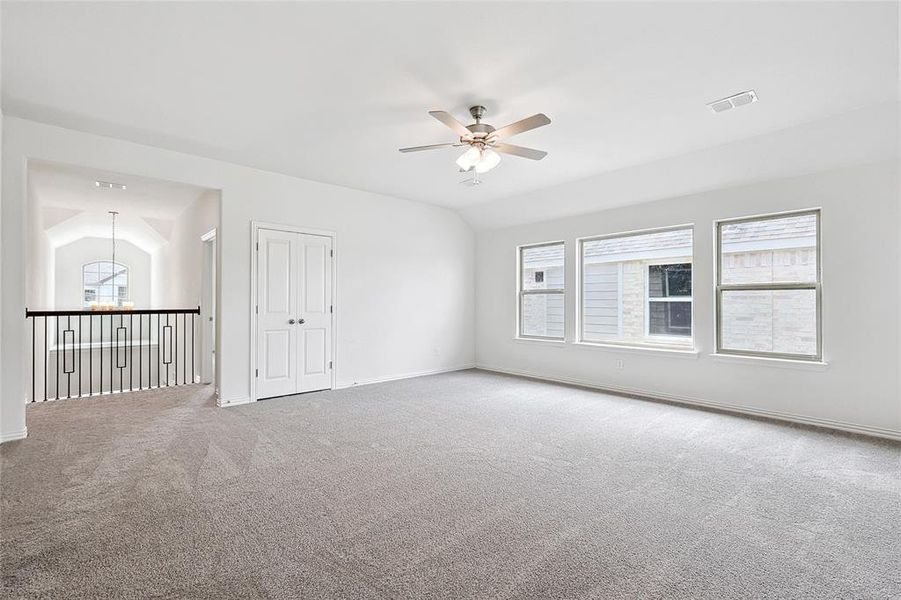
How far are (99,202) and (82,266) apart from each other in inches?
228

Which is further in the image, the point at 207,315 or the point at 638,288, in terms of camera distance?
the point at 207,315

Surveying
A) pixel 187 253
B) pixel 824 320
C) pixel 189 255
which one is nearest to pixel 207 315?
pixel 189 255

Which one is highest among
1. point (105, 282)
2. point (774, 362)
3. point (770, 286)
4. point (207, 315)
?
point (105, 282)

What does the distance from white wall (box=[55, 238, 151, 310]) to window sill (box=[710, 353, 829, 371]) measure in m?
12.8

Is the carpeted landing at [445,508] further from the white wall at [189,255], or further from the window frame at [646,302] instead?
the white wall at [189,255]

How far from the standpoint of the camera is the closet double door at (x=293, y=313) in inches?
201

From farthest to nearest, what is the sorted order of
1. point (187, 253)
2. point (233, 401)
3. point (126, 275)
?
1. point (126, 275)
2. point (187, 253)
3. point (233, 401)

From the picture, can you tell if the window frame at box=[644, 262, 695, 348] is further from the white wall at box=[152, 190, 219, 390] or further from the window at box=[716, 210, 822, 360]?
the white wall at box=[152, 190, 219, 390]

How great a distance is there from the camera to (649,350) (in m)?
5.34

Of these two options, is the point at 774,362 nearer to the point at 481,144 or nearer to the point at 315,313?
the point at 481,144

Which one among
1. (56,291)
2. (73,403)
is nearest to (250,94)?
(73,403)

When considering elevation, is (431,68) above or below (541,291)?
above

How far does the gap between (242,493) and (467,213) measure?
5.43 meters

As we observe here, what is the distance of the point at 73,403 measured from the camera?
4.80 m
